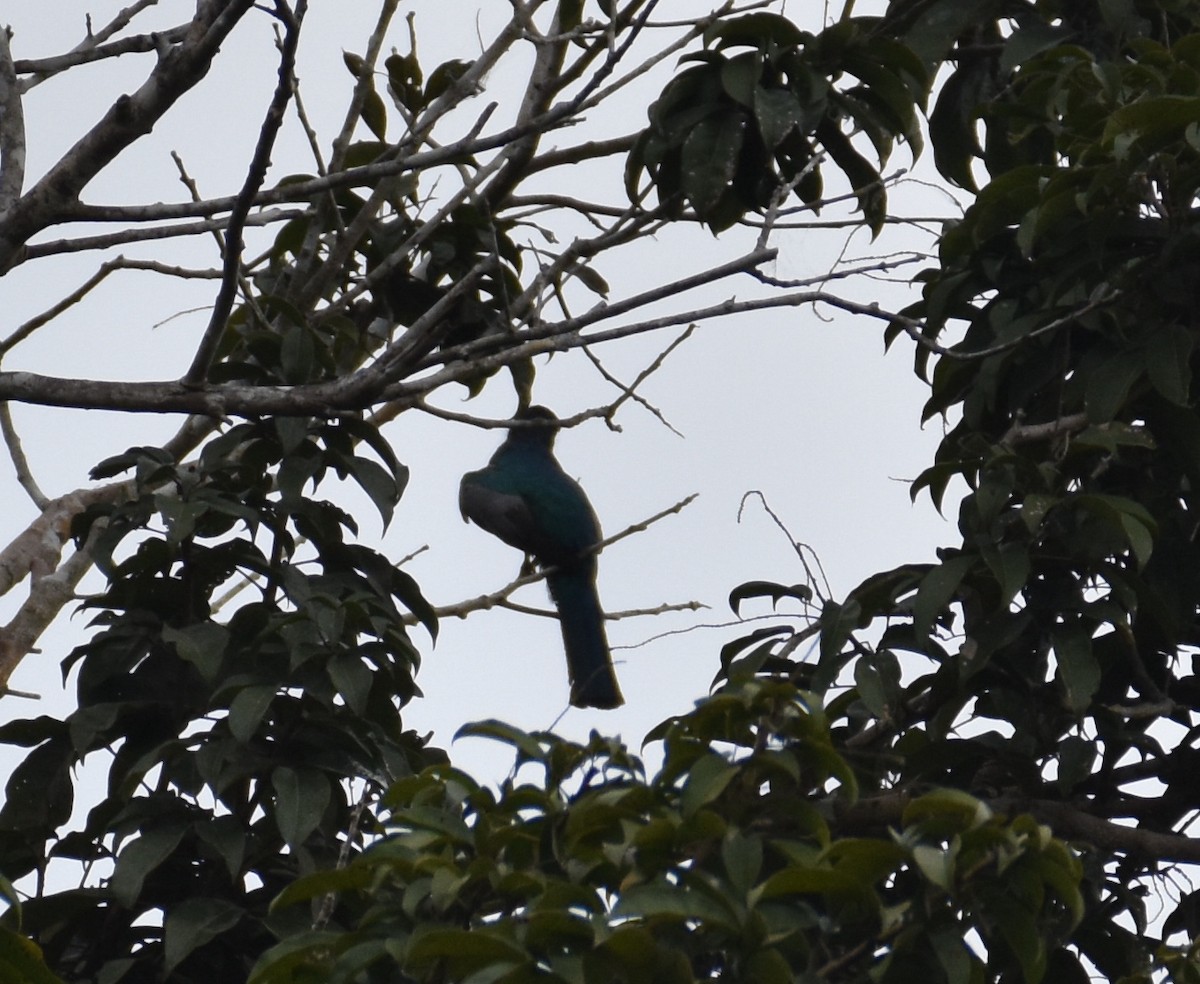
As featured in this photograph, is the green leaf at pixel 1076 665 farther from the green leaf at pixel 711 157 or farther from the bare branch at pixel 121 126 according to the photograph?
the bare branch at pixel 121 126

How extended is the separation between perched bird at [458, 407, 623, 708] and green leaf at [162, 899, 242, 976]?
7.53ft

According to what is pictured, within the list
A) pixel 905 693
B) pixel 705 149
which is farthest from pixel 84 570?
pixel 905 693

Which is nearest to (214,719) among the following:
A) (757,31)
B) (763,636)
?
(763,636)

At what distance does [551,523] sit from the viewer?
579 cm

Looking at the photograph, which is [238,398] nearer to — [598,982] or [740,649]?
[740,649]

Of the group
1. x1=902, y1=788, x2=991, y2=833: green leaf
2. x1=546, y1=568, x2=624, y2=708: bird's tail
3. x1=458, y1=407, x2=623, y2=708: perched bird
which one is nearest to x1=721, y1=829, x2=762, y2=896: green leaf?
x1=902, y1=788, x2=991, y2=833: green leaf

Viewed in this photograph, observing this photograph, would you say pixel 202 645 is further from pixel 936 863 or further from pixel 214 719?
pixel 936 863

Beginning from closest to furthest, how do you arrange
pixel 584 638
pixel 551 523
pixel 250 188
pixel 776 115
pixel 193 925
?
pixel 250 188
pixel 193 925
pixel 776 115
pixel 584 638
pixel 551 523

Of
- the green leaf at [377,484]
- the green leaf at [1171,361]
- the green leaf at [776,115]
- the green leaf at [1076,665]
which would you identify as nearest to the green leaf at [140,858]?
the green leaf at [377,484]

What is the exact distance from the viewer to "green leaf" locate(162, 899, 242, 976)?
263 cm

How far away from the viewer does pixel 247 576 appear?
316cm

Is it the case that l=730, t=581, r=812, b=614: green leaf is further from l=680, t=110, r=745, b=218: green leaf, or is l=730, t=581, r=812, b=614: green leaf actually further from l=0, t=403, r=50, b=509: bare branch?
l=0, t=403, r=50, b=509: bare branch

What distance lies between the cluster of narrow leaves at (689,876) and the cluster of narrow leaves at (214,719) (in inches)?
24.0

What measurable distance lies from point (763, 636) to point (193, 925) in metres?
1.15
